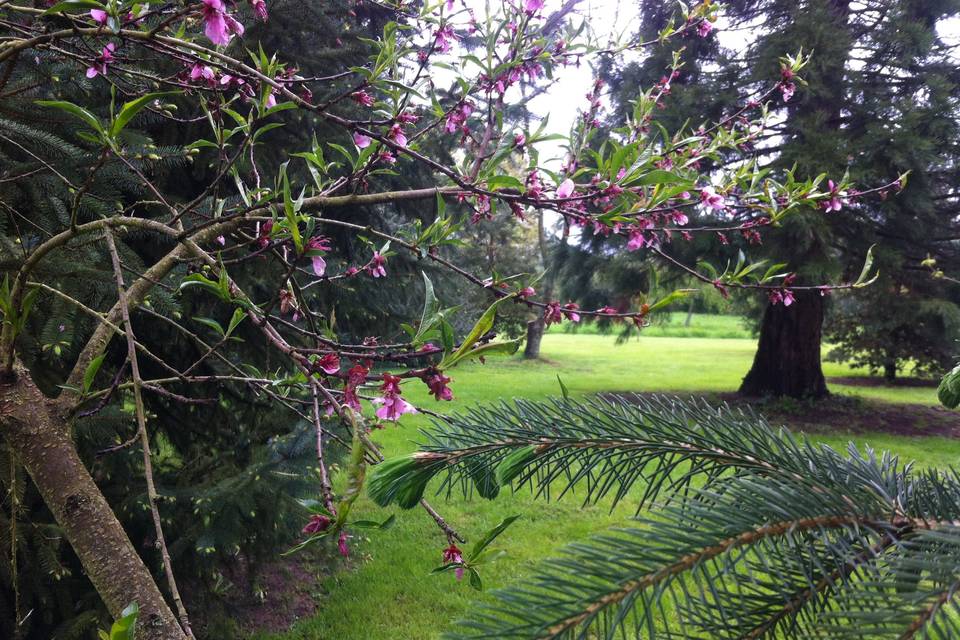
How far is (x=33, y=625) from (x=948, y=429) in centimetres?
1079

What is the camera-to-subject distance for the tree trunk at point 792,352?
941 centimetres

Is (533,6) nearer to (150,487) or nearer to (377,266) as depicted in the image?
(377,266)

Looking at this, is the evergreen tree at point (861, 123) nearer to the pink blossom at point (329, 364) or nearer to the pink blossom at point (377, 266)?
the pink blossom at point (377, 266)

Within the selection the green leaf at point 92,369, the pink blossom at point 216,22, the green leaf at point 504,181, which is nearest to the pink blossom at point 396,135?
the green leaf at point 504,181

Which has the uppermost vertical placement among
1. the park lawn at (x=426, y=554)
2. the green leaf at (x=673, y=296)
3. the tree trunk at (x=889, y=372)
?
the green leaf at (x=673, y=296)

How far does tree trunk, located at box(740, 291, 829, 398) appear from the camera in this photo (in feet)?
30.9

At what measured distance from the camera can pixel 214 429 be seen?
313cm

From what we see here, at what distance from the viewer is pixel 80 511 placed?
114 centimetres

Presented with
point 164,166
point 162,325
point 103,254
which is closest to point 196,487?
point 162,325

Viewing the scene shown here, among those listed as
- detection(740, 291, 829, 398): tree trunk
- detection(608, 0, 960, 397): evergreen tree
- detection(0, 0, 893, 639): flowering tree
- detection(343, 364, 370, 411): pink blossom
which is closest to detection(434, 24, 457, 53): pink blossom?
detection(0, 0, 893, 639): flowering tree

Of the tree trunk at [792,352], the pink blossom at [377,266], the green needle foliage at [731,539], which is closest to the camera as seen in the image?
the green needle foliage at [731,539]

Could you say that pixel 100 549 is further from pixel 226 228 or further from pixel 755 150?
pixel 755 150

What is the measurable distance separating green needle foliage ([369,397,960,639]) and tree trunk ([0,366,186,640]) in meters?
0.71

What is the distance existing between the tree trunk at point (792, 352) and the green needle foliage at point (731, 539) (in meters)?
9.50
